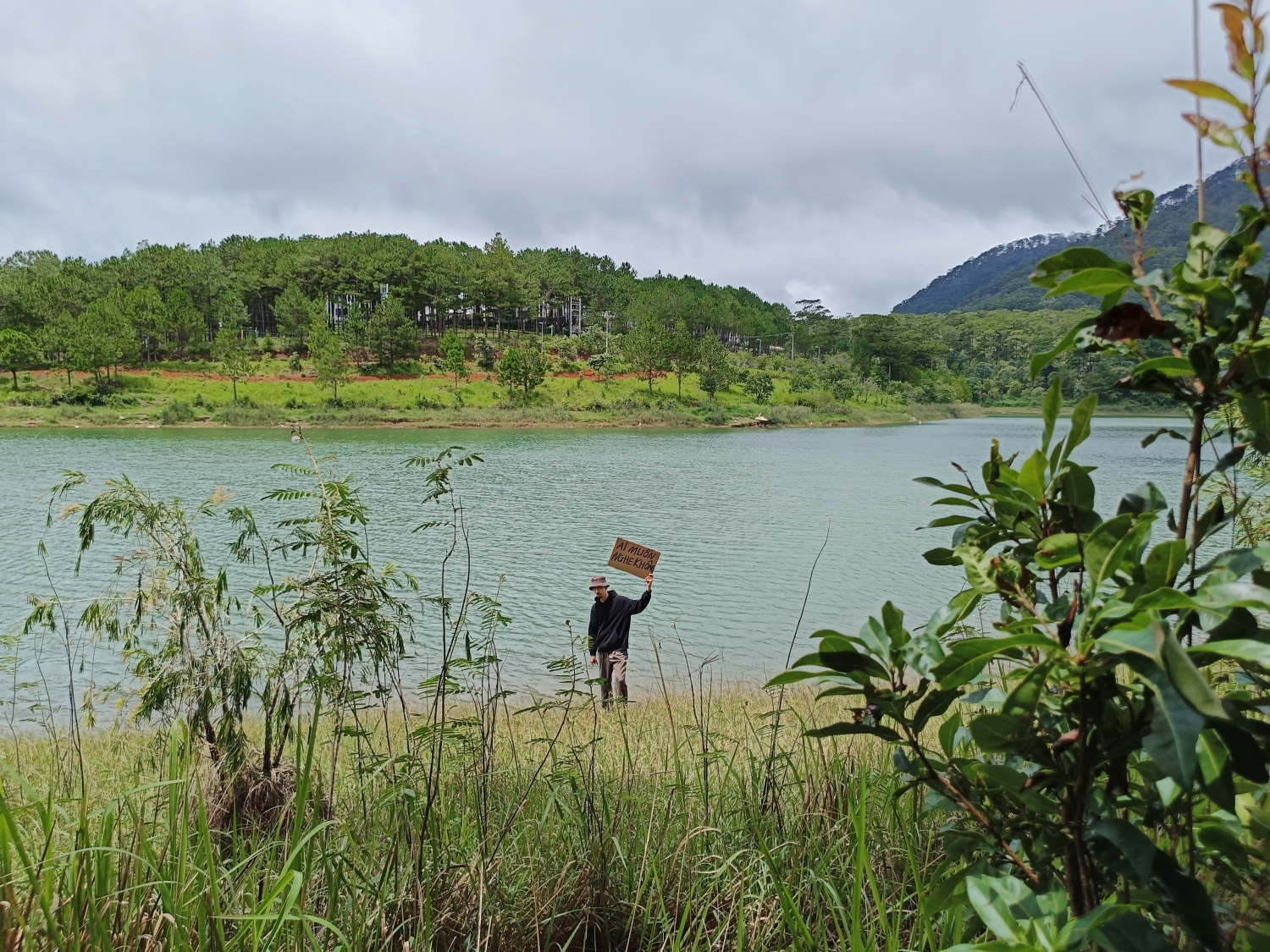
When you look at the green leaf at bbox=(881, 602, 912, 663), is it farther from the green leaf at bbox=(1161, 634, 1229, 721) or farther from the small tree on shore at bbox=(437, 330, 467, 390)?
the small tree on shore at bbox=(437, 330, 467, 390)

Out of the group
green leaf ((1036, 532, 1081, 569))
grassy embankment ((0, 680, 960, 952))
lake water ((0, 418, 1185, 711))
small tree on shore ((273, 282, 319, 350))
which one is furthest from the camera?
small tree on shore ((273, 282, 319, 350))

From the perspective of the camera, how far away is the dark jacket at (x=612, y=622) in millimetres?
7355

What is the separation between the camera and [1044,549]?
2.78ft

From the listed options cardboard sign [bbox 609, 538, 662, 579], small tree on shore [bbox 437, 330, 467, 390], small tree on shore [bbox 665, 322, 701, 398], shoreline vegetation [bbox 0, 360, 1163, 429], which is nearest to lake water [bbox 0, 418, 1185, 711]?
cardboard sign [bbox 609, 538, 662, 579]

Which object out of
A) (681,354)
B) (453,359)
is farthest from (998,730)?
(681,354)

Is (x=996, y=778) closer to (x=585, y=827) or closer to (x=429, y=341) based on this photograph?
(x=585, y=827)

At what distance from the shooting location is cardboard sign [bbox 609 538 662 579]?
5188 millimetres

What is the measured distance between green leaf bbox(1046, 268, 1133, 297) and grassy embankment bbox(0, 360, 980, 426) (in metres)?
53.1

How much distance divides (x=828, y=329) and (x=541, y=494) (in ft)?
313

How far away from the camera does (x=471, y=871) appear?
5.92ft

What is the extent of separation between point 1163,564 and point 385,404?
195ft

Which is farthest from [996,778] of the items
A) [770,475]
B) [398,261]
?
[398,261]

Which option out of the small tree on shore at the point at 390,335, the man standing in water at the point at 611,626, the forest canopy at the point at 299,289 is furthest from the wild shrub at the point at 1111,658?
the forest canopy at the point at 299,289

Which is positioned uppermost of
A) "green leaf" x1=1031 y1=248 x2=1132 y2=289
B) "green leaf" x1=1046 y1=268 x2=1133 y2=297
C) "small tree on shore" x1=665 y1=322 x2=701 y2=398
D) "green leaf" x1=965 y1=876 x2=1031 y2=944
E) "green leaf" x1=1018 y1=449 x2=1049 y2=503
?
"small tree on shore" x1=665 y1=322 x2=701 y2=398
